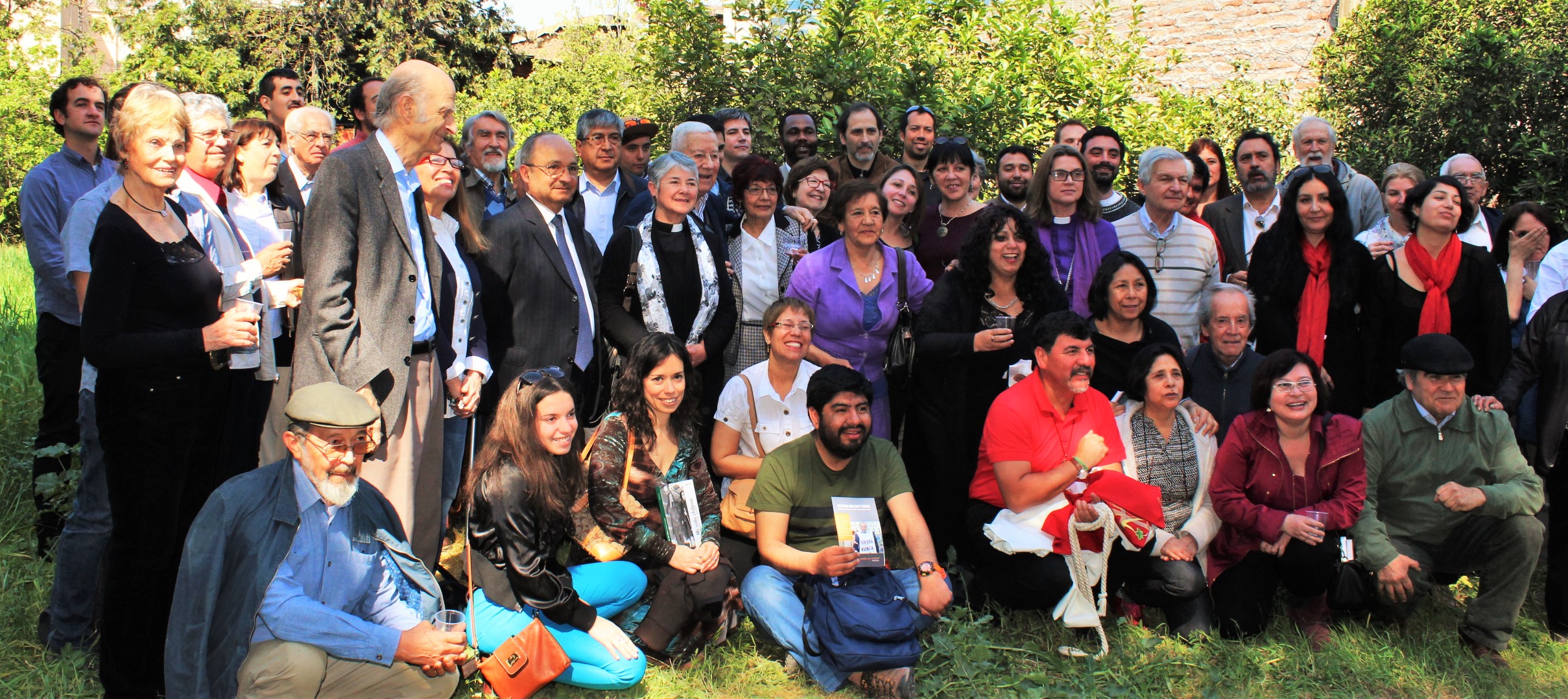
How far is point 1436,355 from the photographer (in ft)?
15.4

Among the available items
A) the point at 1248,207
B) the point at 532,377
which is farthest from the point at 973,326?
the point at 1248,207

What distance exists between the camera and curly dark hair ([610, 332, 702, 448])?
454cm

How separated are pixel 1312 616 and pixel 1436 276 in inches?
70.5

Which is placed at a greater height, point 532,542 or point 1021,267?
point 1021,267

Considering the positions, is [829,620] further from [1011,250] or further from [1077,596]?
[1011,250]

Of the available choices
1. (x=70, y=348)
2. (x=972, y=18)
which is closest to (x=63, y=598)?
(x=70, y=348)

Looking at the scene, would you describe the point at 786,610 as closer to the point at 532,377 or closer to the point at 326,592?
the point at 532,377

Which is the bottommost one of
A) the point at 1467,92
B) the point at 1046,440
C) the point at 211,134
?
the point at 1046,440

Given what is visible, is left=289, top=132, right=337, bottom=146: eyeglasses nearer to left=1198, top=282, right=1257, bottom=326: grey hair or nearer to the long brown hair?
the long brown hair

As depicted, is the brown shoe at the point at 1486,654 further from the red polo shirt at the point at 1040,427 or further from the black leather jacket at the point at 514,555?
the black leather jacket at the point at 514,555

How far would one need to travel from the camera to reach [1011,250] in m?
5.20

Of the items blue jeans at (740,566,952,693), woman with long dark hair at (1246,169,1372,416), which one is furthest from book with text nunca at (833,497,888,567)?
woman with long dark hair at (1246,169,1372,416)

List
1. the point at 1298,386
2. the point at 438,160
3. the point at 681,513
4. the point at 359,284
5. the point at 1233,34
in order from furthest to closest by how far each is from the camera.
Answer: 1. the point at 1233,34
2. the point at 1298,386
3. the point at 681,513
4. the point at 438,160
5. the point at 359,284

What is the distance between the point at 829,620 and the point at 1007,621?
38.3 inches
